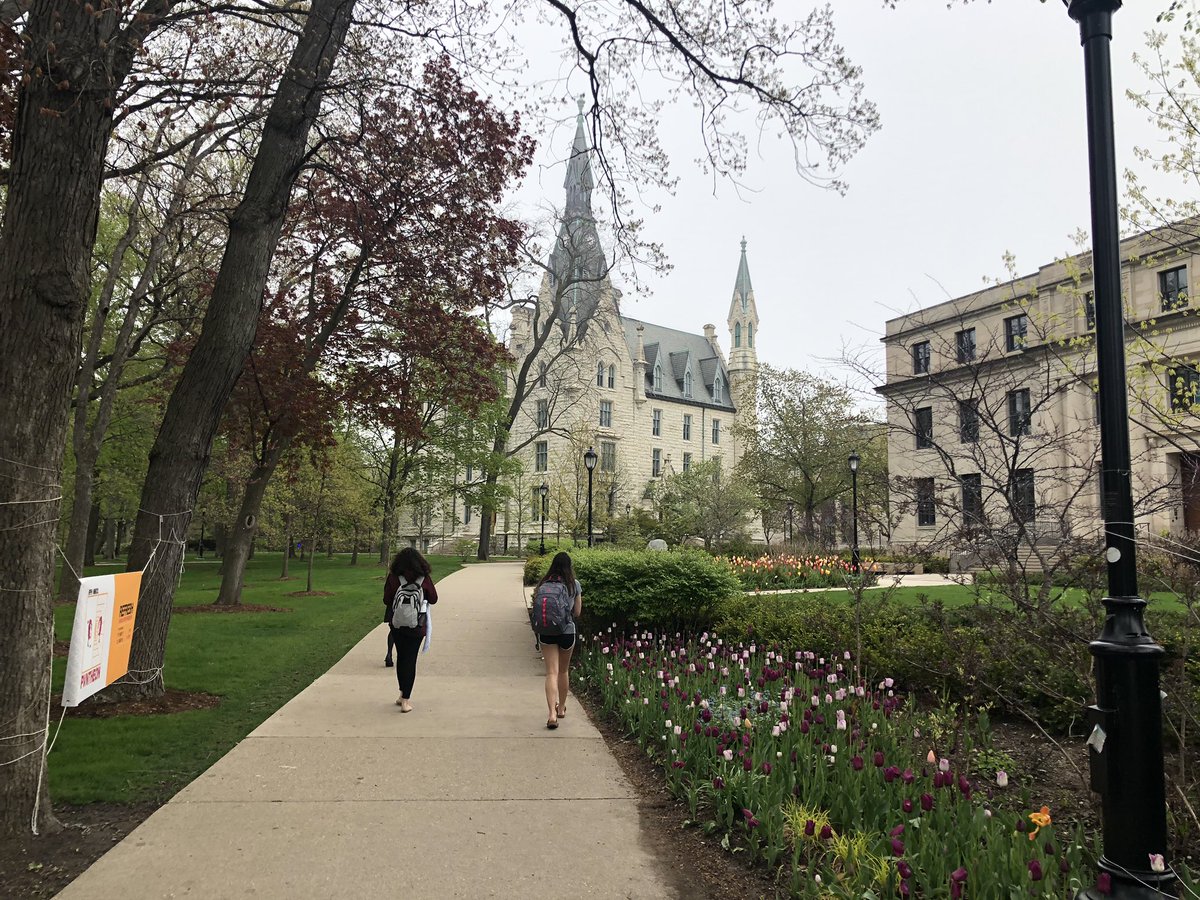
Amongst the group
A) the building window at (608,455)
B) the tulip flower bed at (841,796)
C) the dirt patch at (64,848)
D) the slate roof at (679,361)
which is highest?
the slate roof at (679,361)

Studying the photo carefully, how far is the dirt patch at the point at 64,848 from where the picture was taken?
4.20m

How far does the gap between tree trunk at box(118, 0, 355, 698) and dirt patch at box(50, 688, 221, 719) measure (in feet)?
0.51

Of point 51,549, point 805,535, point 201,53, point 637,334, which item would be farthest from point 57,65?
point 637,334

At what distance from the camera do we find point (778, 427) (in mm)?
45000

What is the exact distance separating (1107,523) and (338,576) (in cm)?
3000

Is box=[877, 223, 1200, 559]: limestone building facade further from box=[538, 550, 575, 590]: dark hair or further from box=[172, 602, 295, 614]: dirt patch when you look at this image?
box=[172, 602, 295, 614]: dirt patch

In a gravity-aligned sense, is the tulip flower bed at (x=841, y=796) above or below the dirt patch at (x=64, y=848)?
above

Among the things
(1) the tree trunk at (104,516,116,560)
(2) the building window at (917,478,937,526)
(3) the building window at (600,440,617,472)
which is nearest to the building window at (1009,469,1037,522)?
(2) the building window at (917,478,937,526)

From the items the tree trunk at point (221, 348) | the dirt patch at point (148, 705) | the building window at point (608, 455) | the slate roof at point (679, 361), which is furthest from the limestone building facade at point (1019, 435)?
the slate roof at point (679, 361)

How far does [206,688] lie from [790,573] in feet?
54.4

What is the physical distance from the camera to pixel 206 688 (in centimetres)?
926

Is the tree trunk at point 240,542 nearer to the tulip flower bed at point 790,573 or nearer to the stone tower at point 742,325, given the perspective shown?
the tulip flower bed at point 790,573

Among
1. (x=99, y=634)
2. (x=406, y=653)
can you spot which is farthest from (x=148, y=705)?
(x=99, y=634)

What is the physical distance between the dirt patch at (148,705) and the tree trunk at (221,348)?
0.15 meters
